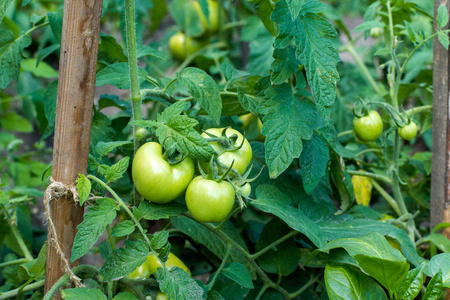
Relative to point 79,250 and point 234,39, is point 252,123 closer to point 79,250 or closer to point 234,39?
point 79,250

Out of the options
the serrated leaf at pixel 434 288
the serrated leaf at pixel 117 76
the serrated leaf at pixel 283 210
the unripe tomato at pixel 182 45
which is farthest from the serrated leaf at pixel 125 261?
the unripe tomato at pixel 182 45

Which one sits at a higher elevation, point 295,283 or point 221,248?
point 221,248

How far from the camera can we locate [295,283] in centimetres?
118

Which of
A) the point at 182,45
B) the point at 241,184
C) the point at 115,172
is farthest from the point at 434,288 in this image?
the point at 182,45

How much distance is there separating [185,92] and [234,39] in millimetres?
1437

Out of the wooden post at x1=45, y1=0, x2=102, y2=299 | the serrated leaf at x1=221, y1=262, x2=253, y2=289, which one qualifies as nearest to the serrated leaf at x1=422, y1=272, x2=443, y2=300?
the serrated leaf at x1=221, y1=262, x2=253, y2=289

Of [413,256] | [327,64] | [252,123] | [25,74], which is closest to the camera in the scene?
[327,64]

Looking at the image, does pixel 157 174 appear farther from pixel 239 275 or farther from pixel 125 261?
pixel 239 275

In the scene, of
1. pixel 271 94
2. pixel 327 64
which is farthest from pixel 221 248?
pixel 327 64

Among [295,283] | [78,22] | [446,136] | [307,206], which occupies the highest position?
[78,22]

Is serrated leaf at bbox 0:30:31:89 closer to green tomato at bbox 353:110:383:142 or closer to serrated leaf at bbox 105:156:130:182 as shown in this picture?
serrated leaf at bbox 105:156:130:182

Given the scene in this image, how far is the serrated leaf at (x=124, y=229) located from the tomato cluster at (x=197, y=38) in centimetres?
155

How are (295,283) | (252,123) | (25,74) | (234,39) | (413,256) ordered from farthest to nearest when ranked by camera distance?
1. (234,39)
2. (25,74)
3. (252,123)
4. (295,283)
5. (413,256)

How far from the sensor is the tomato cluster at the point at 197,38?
7.64 ft
